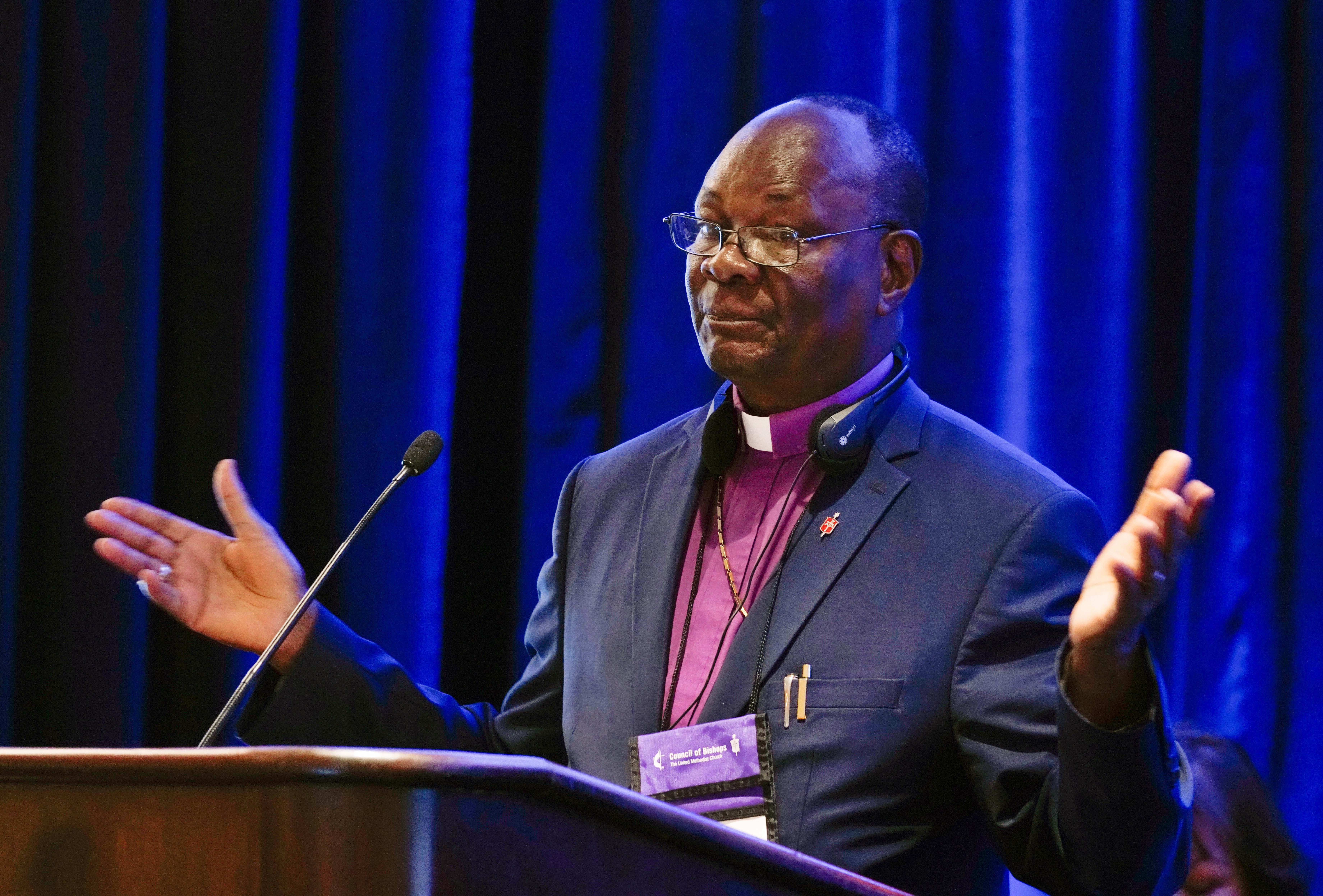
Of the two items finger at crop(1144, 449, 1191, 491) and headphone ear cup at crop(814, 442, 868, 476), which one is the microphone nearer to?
headphone ear cup at crop(814, 442, 868, 476)

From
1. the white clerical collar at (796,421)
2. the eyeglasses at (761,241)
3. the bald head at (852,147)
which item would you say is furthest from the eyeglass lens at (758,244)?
the white clerical collar at (796,421)

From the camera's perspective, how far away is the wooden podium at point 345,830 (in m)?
0.75

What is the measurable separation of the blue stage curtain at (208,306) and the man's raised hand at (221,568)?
972 mm

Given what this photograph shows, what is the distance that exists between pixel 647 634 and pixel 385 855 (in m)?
1.03

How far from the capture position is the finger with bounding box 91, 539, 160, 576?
1.61m

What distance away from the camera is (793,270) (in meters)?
1.85

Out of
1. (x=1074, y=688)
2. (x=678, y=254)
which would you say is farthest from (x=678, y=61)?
(x=1074, y=688)

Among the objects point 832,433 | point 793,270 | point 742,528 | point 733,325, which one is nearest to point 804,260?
point 793,270

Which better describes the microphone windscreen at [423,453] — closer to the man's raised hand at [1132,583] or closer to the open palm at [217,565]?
the open palm at [217,565]

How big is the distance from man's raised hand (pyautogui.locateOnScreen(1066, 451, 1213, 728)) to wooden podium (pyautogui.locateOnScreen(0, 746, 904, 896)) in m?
0.46

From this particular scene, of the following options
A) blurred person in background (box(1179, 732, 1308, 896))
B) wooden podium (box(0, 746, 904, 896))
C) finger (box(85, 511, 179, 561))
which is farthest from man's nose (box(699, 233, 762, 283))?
wooden podium (box(0, 746, 904, 896))

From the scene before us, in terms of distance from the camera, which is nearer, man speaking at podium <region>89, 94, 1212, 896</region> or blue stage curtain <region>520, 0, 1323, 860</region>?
man speaking at podium <region>89, 94, 1212, 896</region>

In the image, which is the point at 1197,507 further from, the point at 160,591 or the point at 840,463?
the point at 160,591

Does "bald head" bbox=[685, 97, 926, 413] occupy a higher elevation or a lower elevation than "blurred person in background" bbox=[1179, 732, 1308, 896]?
higher
